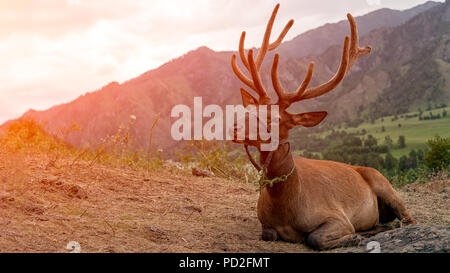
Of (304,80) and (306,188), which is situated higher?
(304,80)

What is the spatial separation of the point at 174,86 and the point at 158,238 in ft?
495

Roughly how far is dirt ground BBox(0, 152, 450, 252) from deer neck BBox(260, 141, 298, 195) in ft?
2.60

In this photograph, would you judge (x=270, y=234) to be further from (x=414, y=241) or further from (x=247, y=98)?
(x=247, y=98)

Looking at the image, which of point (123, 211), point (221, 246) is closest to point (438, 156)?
point (221, 246)

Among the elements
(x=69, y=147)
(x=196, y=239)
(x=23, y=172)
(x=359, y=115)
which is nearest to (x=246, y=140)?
(x=196, y=239)

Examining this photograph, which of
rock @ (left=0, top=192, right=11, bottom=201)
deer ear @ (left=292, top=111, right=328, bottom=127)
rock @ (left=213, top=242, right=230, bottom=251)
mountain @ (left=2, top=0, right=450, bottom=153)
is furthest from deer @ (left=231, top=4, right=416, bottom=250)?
mountain @ (left=2, top=0, right=450, bottom=153)

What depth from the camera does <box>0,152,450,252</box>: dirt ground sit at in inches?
191

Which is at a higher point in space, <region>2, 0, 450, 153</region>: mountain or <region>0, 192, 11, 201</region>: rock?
<region>2, 0, 450, 153</region>: mountain

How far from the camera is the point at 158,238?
5355 mm

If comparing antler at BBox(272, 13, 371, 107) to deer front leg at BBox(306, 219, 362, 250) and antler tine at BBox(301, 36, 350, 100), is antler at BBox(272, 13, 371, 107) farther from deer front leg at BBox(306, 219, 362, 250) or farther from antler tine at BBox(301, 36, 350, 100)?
deer front leg at BBox(306, 219, 362, 250)

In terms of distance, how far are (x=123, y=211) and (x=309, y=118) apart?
3.36m

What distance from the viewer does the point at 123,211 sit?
6523 mm

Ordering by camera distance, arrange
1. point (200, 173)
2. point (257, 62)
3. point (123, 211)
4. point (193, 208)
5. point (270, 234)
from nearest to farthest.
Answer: point (270, 234)
point (123, 211)
point (257, 62)
point (193, 208)
point (200, 173)

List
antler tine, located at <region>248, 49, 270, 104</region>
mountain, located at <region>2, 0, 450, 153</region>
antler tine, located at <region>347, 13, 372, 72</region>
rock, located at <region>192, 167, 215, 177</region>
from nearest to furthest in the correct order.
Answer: antler tine, located at <region>248, 49, 270, 104</region> → antler tine, located at <region>347, 13, 372, 72</region> → rock, located at <region>192, 167, 215, 177</region> → mountain, located at <region>2, 0, 450, 153</region>
